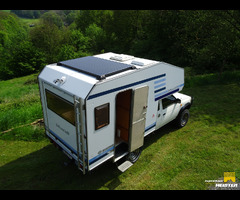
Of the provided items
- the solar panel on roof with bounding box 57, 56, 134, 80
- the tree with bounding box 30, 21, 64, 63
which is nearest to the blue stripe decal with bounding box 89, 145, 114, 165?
the solar panel on roof with bounding box 57, 56, 134, 80

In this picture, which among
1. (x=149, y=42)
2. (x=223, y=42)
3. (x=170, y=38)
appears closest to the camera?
(x=223, y=42)

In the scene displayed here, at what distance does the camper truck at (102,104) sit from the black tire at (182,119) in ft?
5.35

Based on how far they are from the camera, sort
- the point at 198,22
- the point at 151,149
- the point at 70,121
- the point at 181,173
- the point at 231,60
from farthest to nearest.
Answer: the point at 231,60, the point at 198,22, the point at 151,149, the point at 181,173, the point at 70,121

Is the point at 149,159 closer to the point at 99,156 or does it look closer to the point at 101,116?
the point at 99,156

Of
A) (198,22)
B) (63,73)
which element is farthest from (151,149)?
(198,22)

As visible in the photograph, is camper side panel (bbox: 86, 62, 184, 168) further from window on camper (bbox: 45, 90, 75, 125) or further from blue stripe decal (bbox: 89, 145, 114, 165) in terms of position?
window on camper (bbox: 45, 90, 75, 125)

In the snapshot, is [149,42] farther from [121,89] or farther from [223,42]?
[121,89]

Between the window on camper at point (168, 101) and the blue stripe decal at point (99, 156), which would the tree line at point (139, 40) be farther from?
the blue stripe decal at point (99, 156)

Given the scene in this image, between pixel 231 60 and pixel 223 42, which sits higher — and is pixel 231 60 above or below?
below

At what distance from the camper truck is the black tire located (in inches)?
64.3

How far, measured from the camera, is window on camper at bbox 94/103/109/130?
16.2 feet

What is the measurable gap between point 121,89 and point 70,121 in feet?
5.35

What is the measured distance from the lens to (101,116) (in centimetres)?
507

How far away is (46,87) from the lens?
5895mm
